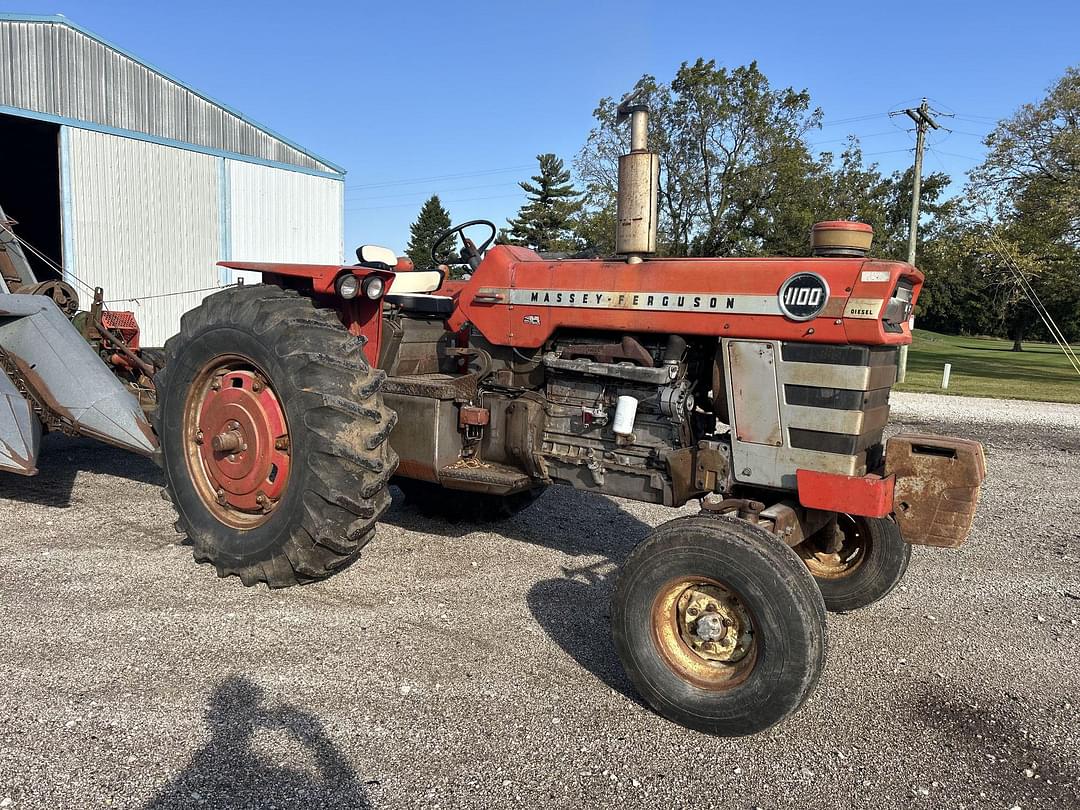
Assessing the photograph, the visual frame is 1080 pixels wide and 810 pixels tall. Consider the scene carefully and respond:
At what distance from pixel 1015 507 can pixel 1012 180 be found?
818 inches

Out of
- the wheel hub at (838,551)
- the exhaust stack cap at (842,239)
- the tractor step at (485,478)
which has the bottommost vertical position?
the wheel hub at (838,551)

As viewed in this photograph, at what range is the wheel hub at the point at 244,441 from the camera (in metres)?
4.07

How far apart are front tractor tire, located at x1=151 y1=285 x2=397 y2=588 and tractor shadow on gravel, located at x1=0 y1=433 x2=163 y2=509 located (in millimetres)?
1999

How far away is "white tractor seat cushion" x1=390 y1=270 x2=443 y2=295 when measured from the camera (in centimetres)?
489

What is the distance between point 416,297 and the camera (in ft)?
16.0

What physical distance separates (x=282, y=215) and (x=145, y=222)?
3468 millimetres

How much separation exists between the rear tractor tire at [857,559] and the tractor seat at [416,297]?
251 centimetres

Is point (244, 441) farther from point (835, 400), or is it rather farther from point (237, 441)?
point (835, 400)

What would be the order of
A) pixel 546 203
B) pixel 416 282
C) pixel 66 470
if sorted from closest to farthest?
pixel 416 282 < pixel 66 470 < pixel 546 203

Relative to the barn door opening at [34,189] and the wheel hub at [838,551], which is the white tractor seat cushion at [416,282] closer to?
the wheel hub at [838,551]

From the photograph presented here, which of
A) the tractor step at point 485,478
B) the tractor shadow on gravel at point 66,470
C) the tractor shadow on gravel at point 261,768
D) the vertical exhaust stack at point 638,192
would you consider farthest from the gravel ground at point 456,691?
the vertical exhaust stack at point 638,192

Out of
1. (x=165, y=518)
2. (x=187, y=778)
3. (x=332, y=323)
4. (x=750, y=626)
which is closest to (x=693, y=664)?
(x=750, y=626)

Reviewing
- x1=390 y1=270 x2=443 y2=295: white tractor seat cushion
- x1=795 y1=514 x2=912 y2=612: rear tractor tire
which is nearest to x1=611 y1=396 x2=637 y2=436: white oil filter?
x1=795 y1=514 x2=912 y2=612: rear tractor tire

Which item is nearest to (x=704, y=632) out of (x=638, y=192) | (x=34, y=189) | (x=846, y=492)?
(x=846, y=492)
